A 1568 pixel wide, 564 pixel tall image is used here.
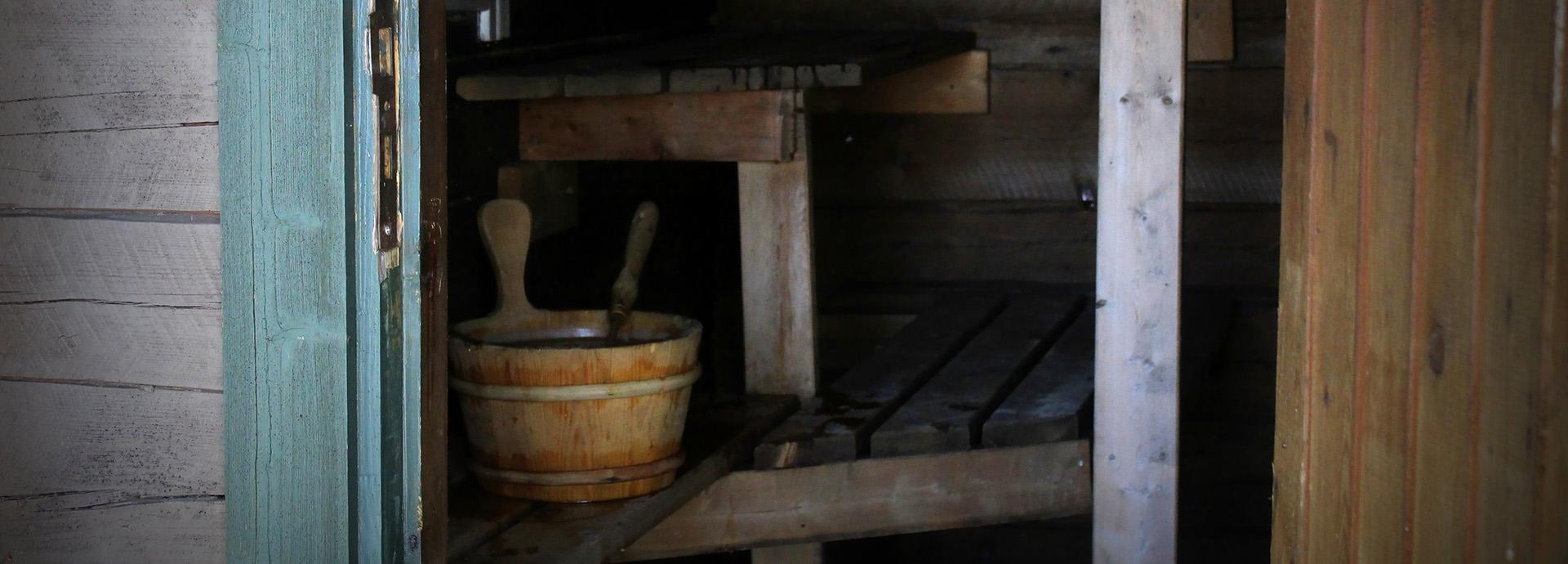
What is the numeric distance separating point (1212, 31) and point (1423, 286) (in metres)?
3.14

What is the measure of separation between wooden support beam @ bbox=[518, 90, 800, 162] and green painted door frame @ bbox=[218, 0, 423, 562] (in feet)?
4.22

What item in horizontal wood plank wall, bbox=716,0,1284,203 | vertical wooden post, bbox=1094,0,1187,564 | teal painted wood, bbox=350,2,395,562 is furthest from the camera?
horizontal wood plank wall, bbox=716,0,1284,203

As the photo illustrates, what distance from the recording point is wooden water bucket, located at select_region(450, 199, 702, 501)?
253 cm

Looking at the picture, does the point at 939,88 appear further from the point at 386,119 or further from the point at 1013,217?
the point at 386,119

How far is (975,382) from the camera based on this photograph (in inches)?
139

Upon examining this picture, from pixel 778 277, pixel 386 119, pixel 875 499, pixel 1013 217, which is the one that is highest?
pixel 386 119

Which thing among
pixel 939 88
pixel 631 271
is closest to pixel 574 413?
pixel 631 271

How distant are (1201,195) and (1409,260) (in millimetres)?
3169

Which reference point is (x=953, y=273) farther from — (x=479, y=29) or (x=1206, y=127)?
(x=479, y=29)

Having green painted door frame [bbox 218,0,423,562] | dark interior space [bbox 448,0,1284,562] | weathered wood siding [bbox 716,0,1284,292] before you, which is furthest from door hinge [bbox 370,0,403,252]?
weathered wood siding [bbox 716,0,1284,292]

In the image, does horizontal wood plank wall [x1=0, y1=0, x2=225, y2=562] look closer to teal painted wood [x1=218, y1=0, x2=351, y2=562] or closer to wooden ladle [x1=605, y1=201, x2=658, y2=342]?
teal painted wood [x1=218, y1=0, x2=351, y2=562]

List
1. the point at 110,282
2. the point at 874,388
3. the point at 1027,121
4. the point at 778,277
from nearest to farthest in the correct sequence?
the point at 110,282
the point at 778,277
the point at 874,388
the point at 1027,121

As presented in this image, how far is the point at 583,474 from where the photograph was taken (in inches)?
103

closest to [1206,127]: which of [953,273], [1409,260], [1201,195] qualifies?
[1201,195]
